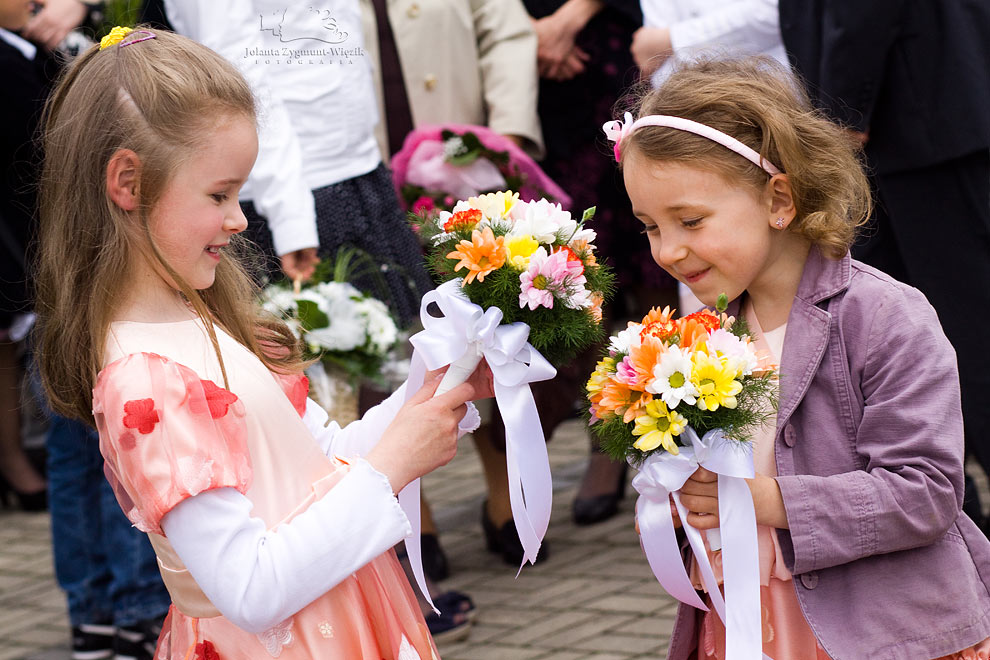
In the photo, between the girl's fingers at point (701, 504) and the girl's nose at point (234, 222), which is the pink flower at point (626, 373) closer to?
the girl's fingers at point (701, 504)

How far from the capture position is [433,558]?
439cm

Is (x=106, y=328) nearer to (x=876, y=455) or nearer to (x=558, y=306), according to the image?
(x=558, y=306)

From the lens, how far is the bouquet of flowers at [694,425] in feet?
5.94

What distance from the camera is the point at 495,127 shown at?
14.9ft

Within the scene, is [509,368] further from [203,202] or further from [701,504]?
[203,202]

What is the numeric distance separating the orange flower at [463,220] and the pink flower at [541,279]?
6.2 inches

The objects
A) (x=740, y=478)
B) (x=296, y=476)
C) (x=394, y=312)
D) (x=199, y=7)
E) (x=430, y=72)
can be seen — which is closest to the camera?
(x=740, y=478)

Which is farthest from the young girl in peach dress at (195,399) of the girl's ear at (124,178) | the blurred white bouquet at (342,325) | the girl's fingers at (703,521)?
the blurred white bouquet at (342,325)

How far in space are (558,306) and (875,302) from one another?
1.85ft

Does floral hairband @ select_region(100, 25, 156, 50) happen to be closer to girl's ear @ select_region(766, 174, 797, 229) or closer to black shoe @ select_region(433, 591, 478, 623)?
girl's ear @ select_region(766, 174, 797, 229)

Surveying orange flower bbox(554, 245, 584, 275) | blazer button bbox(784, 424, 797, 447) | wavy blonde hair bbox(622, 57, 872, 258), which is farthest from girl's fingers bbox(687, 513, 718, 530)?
wavy blonde hair bbox(622, 57, 872, 258)

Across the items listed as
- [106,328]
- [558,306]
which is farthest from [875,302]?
[106,328]

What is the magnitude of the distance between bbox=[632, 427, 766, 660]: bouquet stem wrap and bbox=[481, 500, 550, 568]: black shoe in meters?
2.50

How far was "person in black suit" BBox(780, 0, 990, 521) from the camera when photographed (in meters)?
3.60
